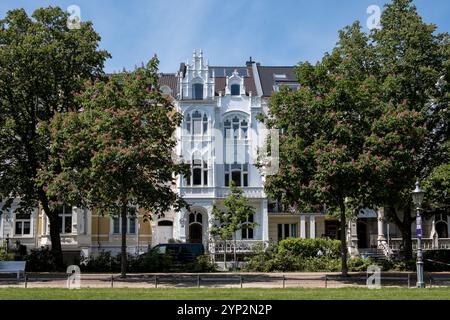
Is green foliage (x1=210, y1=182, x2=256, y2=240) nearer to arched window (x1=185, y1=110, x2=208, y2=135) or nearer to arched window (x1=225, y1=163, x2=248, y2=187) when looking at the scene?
arched window (x1=225, y1=163, x2=248, y2=187)

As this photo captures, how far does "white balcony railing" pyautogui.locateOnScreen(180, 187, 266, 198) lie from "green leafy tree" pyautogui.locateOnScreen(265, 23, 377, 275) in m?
19.3

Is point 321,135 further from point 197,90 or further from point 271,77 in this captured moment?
point 271,77

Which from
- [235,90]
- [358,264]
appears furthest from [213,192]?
[358,264]

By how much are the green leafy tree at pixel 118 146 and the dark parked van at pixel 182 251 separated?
6.58 m

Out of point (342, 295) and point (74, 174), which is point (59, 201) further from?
point (342, 295)

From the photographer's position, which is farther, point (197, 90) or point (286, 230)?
point (286, 230)

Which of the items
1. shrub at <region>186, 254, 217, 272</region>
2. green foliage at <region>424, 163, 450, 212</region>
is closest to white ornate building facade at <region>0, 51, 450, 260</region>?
shrub at <region>186, 254, 217, 272</region>

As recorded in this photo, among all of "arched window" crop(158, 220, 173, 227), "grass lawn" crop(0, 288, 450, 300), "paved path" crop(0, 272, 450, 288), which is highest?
"arched window" crop(158, 220, 173, 227)

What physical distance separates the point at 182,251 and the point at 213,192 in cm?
1283

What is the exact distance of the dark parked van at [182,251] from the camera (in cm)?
3322

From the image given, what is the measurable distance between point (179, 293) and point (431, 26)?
71.7 feet

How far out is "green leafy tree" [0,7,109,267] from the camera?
1164 inches

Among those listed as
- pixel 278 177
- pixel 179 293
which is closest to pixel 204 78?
pixel 278 177

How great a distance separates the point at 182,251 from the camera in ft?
111
